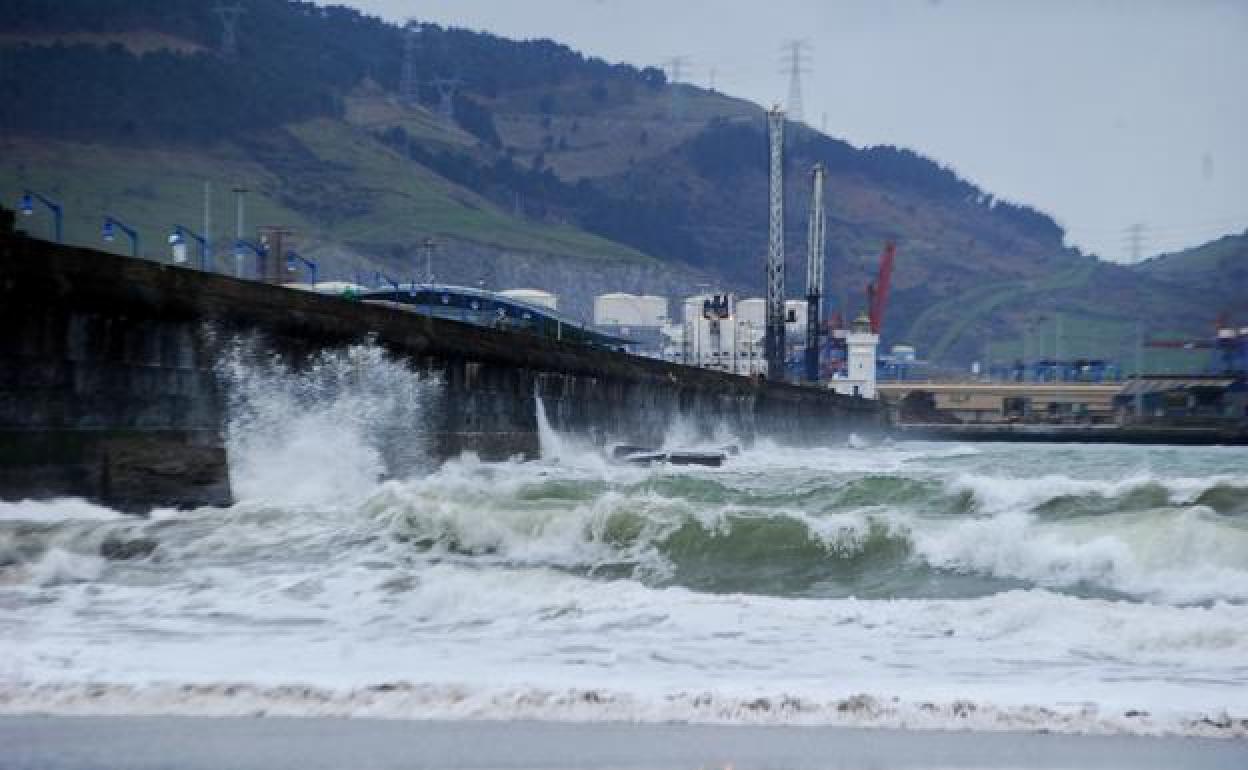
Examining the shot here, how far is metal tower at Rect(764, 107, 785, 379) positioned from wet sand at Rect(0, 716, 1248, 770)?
3322 inches

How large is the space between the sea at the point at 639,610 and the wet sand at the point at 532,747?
21cm

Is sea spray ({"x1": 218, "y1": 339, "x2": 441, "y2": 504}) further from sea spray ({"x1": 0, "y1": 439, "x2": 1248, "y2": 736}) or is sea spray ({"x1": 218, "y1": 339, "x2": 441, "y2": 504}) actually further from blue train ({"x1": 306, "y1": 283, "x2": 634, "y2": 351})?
blue train ({"x1": 306, "y1": 283, "x2": 634, "y2": 351})

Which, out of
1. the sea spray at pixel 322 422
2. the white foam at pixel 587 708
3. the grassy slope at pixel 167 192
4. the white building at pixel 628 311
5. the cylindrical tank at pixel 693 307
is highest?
the grassy slope at pixel 167 192

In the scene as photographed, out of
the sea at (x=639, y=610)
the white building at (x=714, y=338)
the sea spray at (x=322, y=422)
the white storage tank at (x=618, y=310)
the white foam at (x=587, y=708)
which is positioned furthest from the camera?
the white storage tank at (x=618, y=310)

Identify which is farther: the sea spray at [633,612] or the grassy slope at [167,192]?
the grassy slope at [167,192]

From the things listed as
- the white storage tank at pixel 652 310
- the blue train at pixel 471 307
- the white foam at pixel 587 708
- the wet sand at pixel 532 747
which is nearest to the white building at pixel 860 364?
the white storage tank at pixel 652 310

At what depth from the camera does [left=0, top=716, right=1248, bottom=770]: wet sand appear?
6523 millimetres

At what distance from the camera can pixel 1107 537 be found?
13.8 m

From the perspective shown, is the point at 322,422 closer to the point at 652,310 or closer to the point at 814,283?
the point at 814,283

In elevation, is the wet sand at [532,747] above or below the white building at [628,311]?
below

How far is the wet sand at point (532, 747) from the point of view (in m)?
6.52

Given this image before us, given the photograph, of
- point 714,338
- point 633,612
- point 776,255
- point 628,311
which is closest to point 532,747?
point 633,612

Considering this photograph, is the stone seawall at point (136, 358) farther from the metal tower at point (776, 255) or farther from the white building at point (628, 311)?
the white building at point (628, 311)

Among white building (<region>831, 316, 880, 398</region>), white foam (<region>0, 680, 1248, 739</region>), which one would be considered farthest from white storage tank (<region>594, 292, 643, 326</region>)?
white foam (<region>0, 680, 1248, 739</region>)
